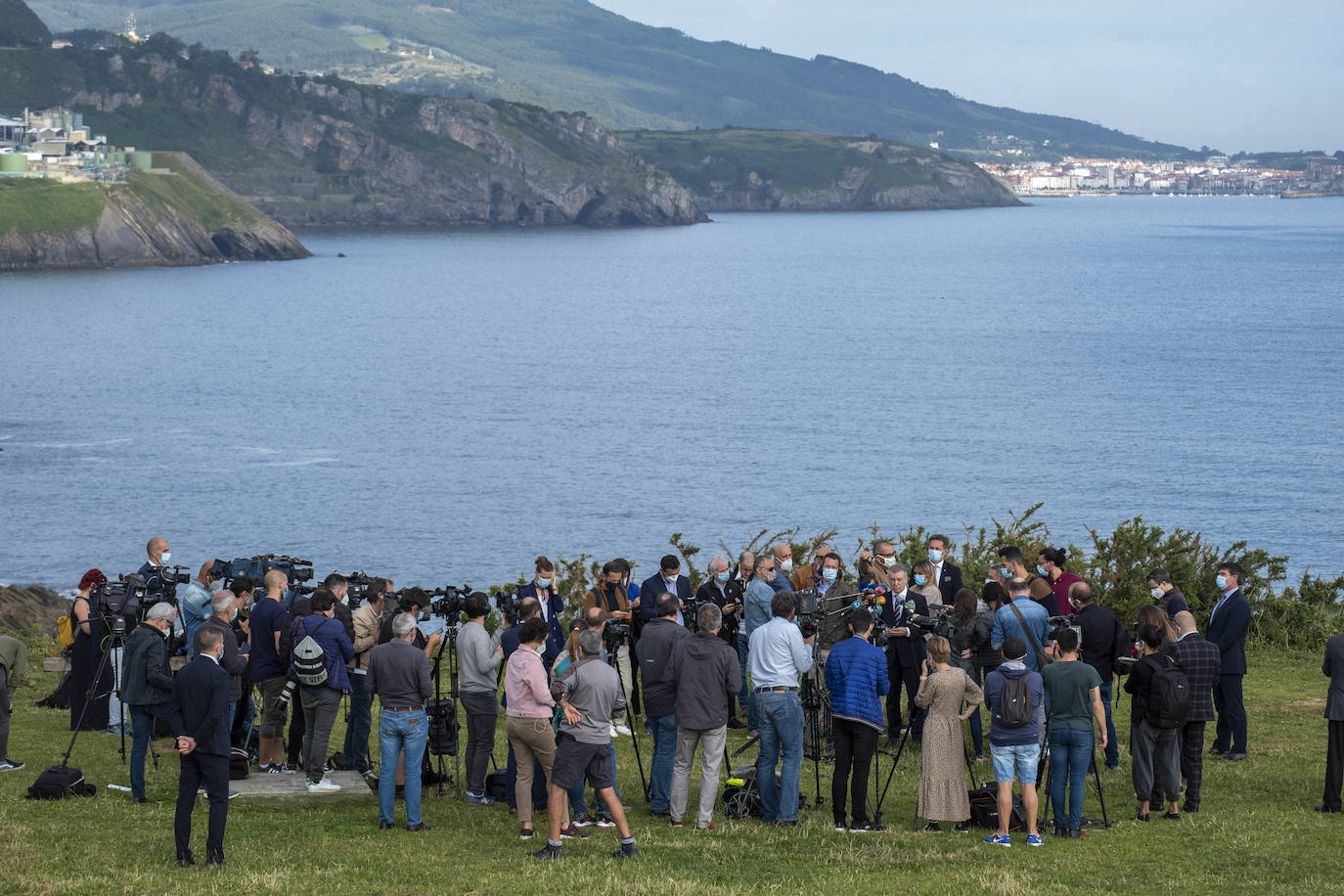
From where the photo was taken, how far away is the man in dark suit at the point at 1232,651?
1341cm

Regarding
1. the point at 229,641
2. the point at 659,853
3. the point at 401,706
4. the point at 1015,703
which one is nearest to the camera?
the point at 659,853

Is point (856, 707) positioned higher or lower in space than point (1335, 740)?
higher

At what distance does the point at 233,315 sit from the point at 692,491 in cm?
7142

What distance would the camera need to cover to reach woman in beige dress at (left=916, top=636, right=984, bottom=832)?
10953 millimetres

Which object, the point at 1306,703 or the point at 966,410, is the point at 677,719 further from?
the point at 966,410

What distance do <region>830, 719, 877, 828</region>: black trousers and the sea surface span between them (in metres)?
26.8

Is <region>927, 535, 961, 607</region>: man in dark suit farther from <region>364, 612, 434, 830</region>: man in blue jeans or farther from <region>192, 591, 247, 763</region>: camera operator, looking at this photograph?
<region>192, 591, 247, 763</region>: camera operator

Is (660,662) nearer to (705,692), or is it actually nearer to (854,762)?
(705,692)

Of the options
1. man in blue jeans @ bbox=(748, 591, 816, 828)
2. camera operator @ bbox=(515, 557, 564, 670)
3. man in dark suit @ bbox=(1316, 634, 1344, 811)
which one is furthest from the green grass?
man in dark suit @ bbox=(1316, 634, 1344, 811)

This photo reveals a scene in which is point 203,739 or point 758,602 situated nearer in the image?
point 203,739

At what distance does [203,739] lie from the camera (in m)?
10.0

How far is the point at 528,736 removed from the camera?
11016 millimetres

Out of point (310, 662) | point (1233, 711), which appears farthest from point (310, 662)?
point (1233, 711)

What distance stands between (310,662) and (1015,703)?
19.4 feet
